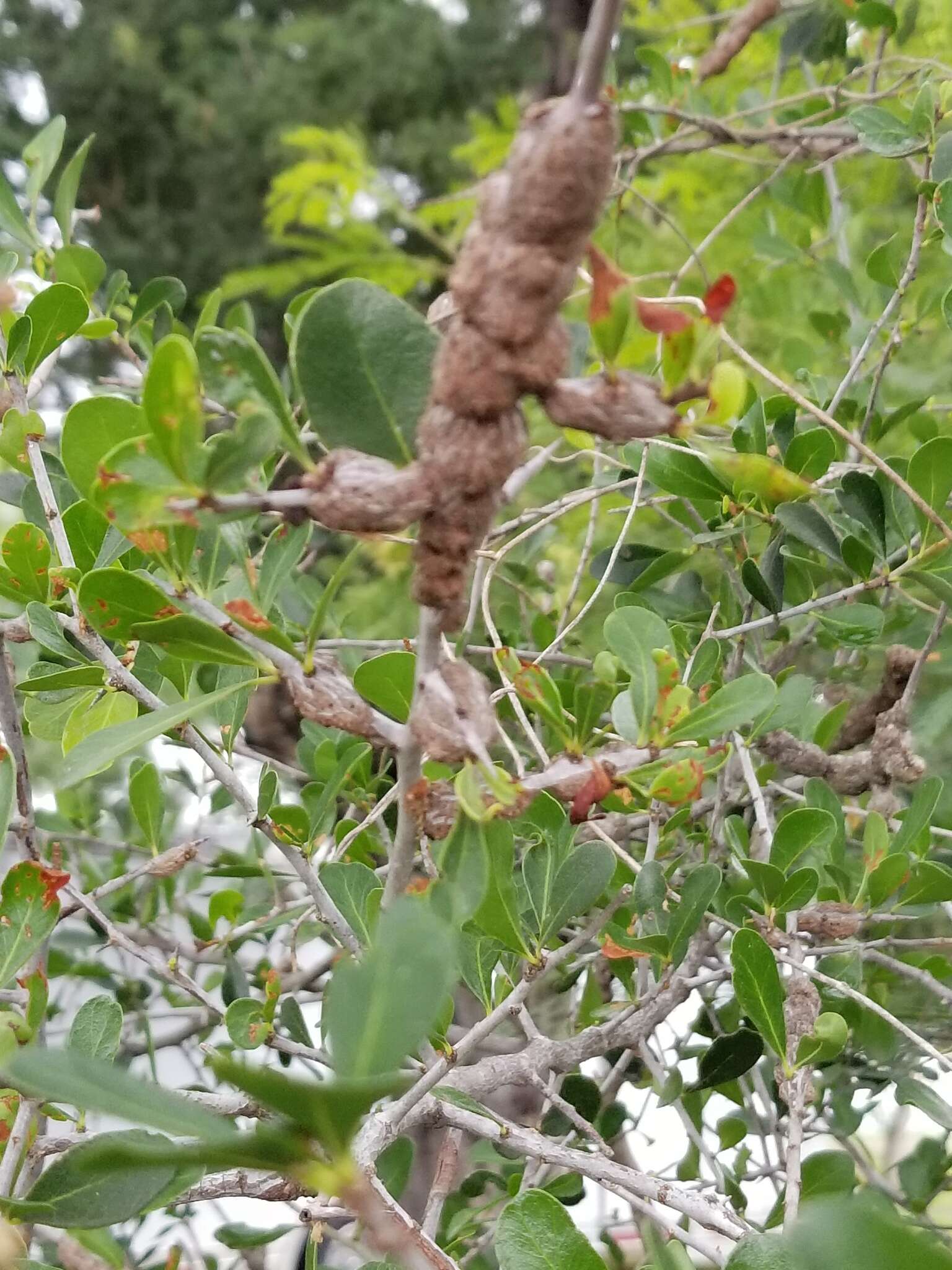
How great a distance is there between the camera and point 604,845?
538mm

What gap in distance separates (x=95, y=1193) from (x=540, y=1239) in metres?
0.20

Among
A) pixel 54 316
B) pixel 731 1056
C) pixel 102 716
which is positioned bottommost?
pixel 731 1056

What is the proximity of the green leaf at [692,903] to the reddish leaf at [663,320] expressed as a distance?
1.15 ft

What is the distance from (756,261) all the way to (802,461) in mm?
1270

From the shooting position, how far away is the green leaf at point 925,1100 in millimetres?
666

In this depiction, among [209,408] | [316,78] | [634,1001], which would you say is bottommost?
[634,1001]

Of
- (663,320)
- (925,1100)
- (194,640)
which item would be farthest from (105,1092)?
(925,1100)

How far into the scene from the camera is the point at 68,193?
78 centimetres

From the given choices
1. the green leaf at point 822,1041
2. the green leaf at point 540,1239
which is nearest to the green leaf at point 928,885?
the green leaf at point 822,1041

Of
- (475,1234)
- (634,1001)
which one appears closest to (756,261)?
(634,1001)

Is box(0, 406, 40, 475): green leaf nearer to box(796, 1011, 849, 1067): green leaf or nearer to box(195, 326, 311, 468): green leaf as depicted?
box(195, 326, 311, 468): green leaf

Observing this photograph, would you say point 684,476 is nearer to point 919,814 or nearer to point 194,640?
point 919,814

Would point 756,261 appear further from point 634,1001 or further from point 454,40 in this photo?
point 454,40

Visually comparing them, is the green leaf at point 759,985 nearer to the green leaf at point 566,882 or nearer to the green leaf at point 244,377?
the green leaf at point 566,882
